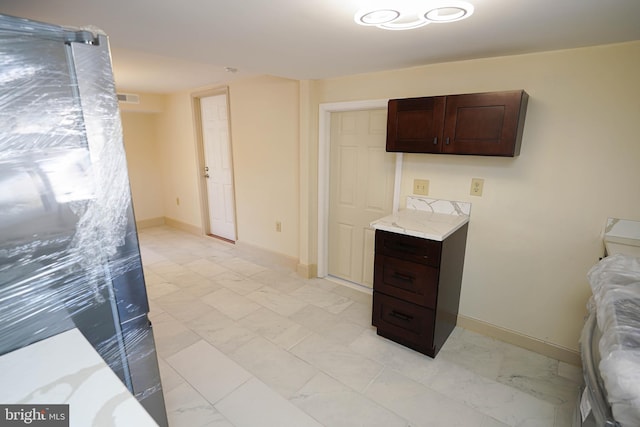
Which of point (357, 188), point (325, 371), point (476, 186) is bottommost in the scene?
point (325, 371)

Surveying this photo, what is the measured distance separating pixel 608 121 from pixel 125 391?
Result: 2647 millimetres

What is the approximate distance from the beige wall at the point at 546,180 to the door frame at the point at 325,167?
0.19 meters

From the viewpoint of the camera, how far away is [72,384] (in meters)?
0.75

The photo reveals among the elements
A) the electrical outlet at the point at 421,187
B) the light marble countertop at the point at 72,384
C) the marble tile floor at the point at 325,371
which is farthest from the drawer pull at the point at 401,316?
the light marble countertop at the point at 72,384

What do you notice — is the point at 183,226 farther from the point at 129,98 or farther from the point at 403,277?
the point at 403,277

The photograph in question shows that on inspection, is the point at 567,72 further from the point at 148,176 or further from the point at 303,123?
the point at 148,176

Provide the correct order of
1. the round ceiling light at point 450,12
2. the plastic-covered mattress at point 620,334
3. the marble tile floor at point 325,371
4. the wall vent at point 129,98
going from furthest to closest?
the wall vent at point 129,98 → the marble tile floor at point 325,371 → the round ceiling light at point 450,12 → the plastic-covered mattress at point 620,334

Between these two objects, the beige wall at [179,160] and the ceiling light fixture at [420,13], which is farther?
the beige wall at [179,160]

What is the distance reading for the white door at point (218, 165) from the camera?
426cm

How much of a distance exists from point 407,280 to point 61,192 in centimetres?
197

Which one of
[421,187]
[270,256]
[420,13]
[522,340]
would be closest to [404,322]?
[522,340]

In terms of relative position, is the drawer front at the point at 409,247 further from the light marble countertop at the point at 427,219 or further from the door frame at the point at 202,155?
the door frame at the point at 202,155

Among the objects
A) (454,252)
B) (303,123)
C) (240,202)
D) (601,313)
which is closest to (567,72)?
(454,252)

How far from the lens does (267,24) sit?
5.22ft
